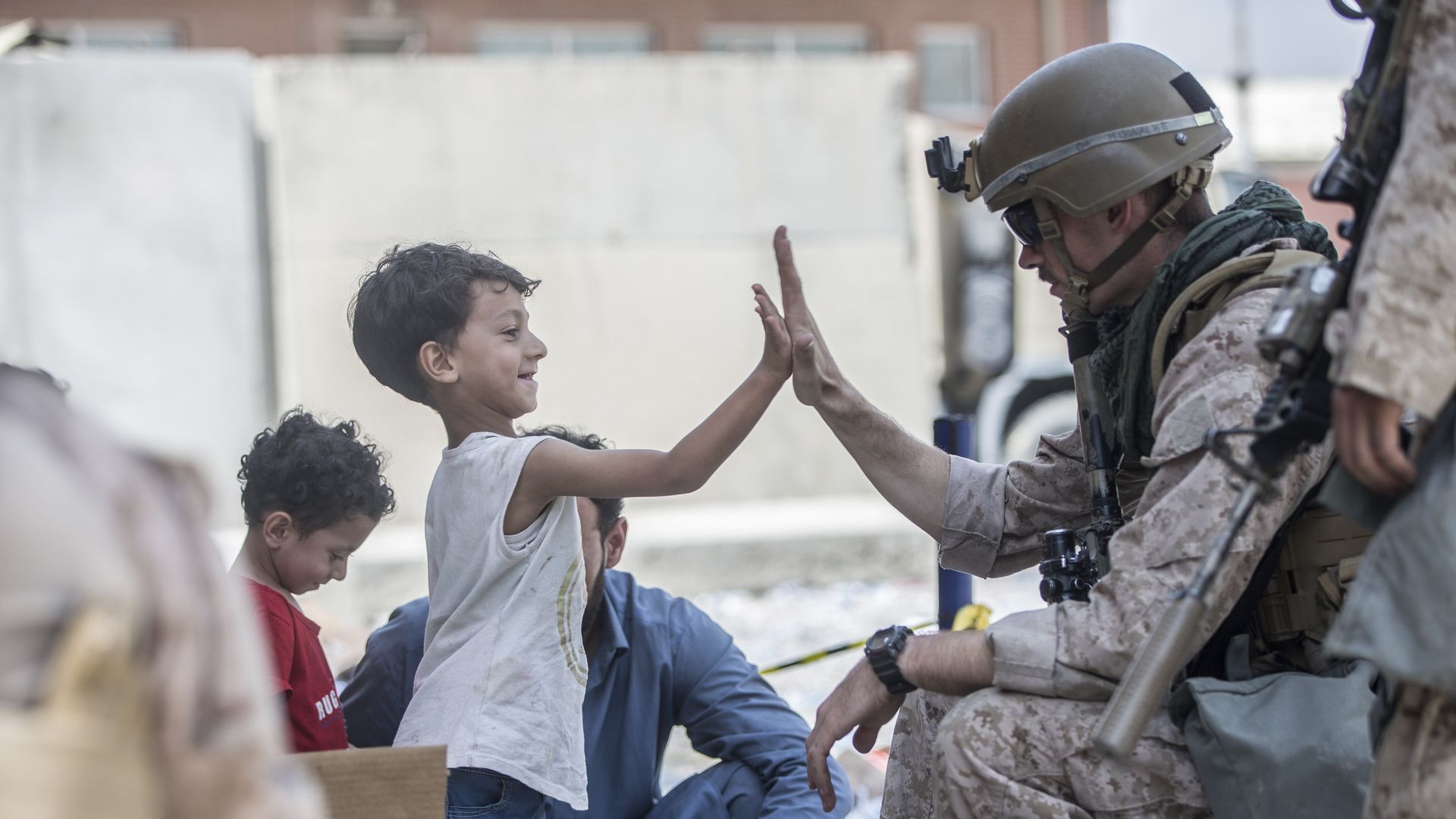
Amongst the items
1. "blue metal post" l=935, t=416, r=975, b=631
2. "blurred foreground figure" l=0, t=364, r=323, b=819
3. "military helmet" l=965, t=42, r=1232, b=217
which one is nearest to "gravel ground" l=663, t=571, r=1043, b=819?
"blue metal post" l=935, t=416, r=975, b=631

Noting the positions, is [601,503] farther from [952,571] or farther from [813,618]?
[813,618]

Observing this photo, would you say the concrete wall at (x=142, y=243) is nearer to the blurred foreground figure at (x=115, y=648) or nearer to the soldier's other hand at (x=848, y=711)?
the soldier's other hand at (x=848, y=711)

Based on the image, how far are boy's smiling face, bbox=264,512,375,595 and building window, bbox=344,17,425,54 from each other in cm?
1573

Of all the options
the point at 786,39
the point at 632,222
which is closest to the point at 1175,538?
the point at 632,222

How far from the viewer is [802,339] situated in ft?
9.92

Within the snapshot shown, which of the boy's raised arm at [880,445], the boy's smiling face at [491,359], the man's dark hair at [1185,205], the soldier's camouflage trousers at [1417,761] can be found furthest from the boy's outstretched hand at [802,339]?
the soldier's camouflage trousers at [1417,761]

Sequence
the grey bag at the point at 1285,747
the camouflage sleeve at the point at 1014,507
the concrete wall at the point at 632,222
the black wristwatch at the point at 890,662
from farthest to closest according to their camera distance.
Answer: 1. the concrete wall at the point at 632,222
2. the camouflage sleeve at the point at 1014,507
3. the black wristwatch at the point at 890,662
4. the grey bag at the point at 1285,747

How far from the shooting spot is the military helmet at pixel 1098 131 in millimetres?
2859

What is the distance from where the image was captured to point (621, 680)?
3.65m

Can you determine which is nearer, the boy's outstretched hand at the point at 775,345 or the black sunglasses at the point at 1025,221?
the boy's outstretched hand at the point at 775,345

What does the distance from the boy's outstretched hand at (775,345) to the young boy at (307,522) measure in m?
1.02

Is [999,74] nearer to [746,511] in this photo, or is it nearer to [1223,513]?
[746,511]

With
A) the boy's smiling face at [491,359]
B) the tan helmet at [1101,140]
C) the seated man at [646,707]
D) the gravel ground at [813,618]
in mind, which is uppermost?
the tan helmet at [1101,140]

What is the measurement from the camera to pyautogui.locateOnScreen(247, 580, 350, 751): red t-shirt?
2805 mm
